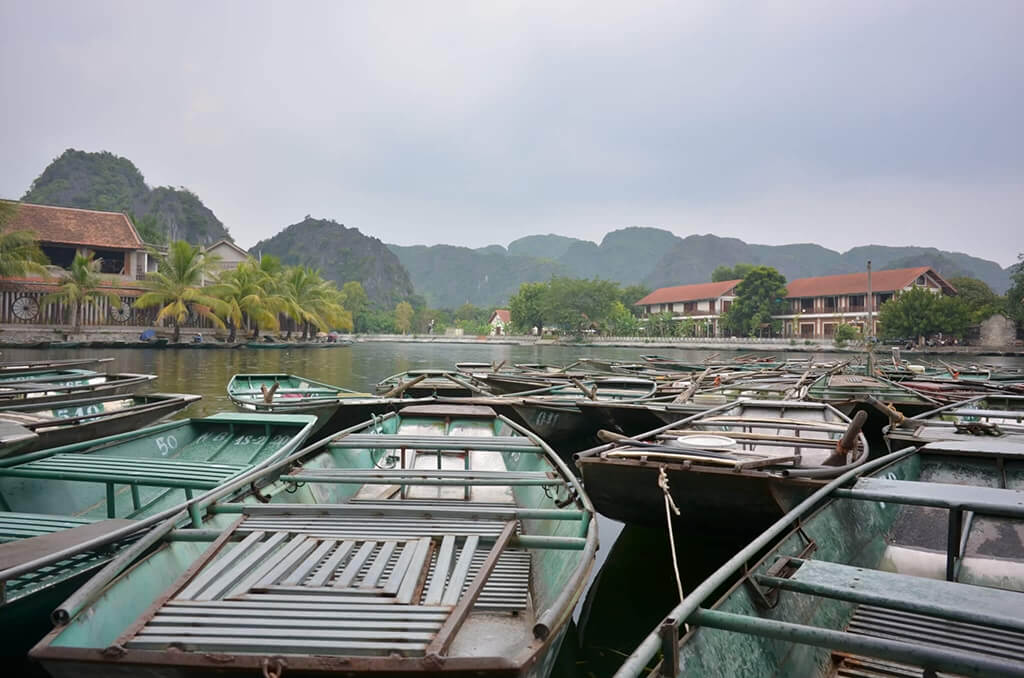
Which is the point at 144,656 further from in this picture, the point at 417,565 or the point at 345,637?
the point at 417,565

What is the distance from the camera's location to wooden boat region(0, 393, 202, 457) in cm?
633

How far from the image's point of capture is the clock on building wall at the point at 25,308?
3831 cm

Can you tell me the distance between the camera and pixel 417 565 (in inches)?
119

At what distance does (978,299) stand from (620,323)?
35.4 m

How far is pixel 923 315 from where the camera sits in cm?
4756

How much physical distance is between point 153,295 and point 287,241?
114866 millimetres

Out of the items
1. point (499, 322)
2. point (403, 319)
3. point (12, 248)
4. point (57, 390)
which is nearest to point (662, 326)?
point (499, 322)

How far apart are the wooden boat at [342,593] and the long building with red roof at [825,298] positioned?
5671 cm

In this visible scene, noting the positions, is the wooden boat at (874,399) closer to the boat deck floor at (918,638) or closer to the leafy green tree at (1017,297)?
the boat deck floor at (918,638)

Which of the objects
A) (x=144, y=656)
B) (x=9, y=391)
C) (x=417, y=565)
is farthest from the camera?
(x=9, y=391)

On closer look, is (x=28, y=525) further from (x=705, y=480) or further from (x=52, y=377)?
(x=52, y=377)

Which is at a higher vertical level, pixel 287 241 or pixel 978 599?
pixel 287 241

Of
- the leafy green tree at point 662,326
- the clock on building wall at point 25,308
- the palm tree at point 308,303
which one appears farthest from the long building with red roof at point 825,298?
the clock on building wall at point 25,308

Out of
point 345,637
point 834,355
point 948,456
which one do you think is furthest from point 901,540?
point 834,355
